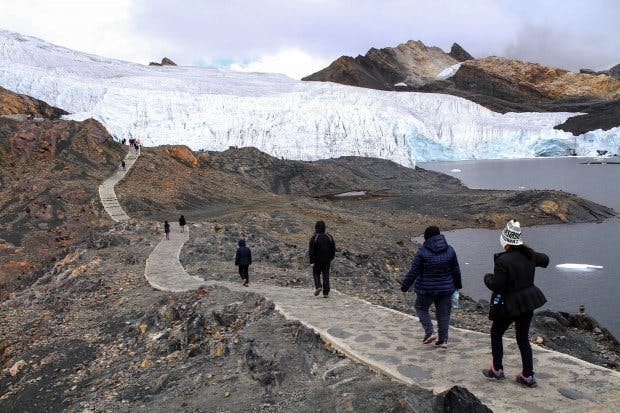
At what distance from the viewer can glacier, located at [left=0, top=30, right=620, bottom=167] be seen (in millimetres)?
57438

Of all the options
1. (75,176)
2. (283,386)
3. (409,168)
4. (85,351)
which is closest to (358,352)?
(283,386)

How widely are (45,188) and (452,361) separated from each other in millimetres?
26069

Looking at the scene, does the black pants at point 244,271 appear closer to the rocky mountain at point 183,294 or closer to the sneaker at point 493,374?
the rocky mountain at point 183,294

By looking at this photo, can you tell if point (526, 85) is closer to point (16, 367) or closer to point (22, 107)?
point (22, 107)

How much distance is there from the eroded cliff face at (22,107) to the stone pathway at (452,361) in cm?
4397

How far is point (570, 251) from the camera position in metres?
24.8

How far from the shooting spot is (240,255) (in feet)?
38.0

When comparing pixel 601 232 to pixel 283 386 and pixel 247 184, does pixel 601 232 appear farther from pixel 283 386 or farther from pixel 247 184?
pixel 283 386

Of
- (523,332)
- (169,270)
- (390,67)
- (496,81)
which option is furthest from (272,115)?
(390,67)

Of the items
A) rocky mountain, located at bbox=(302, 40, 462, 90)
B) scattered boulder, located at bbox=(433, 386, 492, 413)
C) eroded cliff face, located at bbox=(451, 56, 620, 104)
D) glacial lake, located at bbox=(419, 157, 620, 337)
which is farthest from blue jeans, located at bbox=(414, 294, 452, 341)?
rocky mountain, located at bbox=(302, 40, 462, 90)

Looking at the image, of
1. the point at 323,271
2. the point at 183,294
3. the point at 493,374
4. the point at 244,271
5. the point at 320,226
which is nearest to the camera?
the point at 493,374

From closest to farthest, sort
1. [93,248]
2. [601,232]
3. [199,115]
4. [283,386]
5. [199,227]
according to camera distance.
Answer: [283,386] → [93,248] → [199,227] → [601,232] → [199,115]

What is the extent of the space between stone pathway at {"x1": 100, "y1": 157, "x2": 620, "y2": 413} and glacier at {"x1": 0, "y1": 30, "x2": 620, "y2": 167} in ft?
163

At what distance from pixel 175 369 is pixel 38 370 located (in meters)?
2.92
